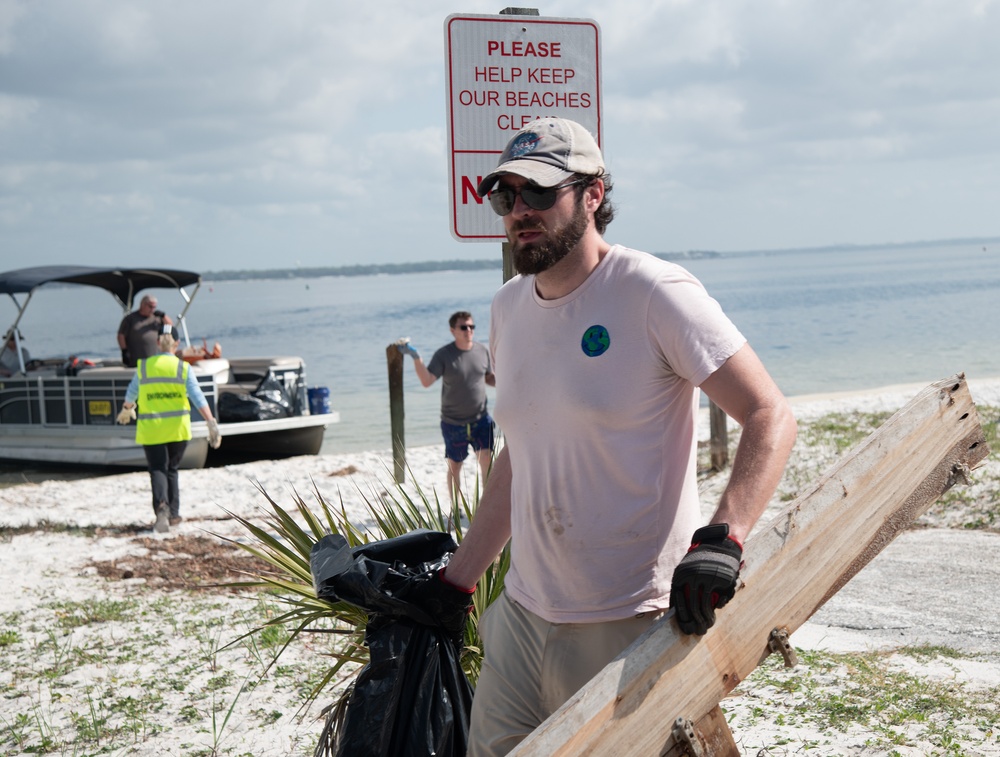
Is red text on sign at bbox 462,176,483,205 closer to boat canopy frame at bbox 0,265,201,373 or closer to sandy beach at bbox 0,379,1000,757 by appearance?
sandy beach at bbox 0,379,1000,757

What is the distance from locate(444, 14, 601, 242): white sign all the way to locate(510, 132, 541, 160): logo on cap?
1.34 metres

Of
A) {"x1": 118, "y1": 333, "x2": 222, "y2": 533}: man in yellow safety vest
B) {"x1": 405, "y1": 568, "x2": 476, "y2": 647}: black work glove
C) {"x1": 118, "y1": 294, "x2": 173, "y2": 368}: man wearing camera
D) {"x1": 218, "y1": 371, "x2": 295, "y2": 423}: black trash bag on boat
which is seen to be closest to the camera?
{"x1": 405, "y1": 568, "x2": 476, "y2": 647}: black work glove

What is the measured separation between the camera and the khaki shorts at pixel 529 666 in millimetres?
2168

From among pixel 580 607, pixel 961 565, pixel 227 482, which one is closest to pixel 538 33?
pixel 580 607

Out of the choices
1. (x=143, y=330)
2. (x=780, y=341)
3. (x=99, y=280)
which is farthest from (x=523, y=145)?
(x=780, y=341)

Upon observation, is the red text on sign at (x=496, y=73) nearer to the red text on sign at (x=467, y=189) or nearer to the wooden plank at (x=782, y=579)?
the red text on sign at (x=467, y=189)

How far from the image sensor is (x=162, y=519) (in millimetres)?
9211

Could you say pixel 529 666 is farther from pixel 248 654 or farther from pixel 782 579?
pixel 248 654

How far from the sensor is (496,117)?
366 centimetres

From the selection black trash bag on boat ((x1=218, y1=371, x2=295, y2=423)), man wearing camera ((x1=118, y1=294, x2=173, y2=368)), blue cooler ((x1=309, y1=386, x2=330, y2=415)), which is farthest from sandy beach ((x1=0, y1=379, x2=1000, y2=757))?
blue cooler ((x1=309, y1=386, x2=330, y2=415))

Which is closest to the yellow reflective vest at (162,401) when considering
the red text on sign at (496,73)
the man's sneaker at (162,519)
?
the man's sneaker at (162,519)

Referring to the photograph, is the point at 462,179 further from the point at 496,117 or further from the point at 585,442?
the point at 585,442

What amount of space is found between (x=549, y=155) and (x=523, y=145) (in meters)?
0.09

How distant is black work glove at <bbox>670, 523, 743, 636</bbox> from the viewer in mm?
1728
